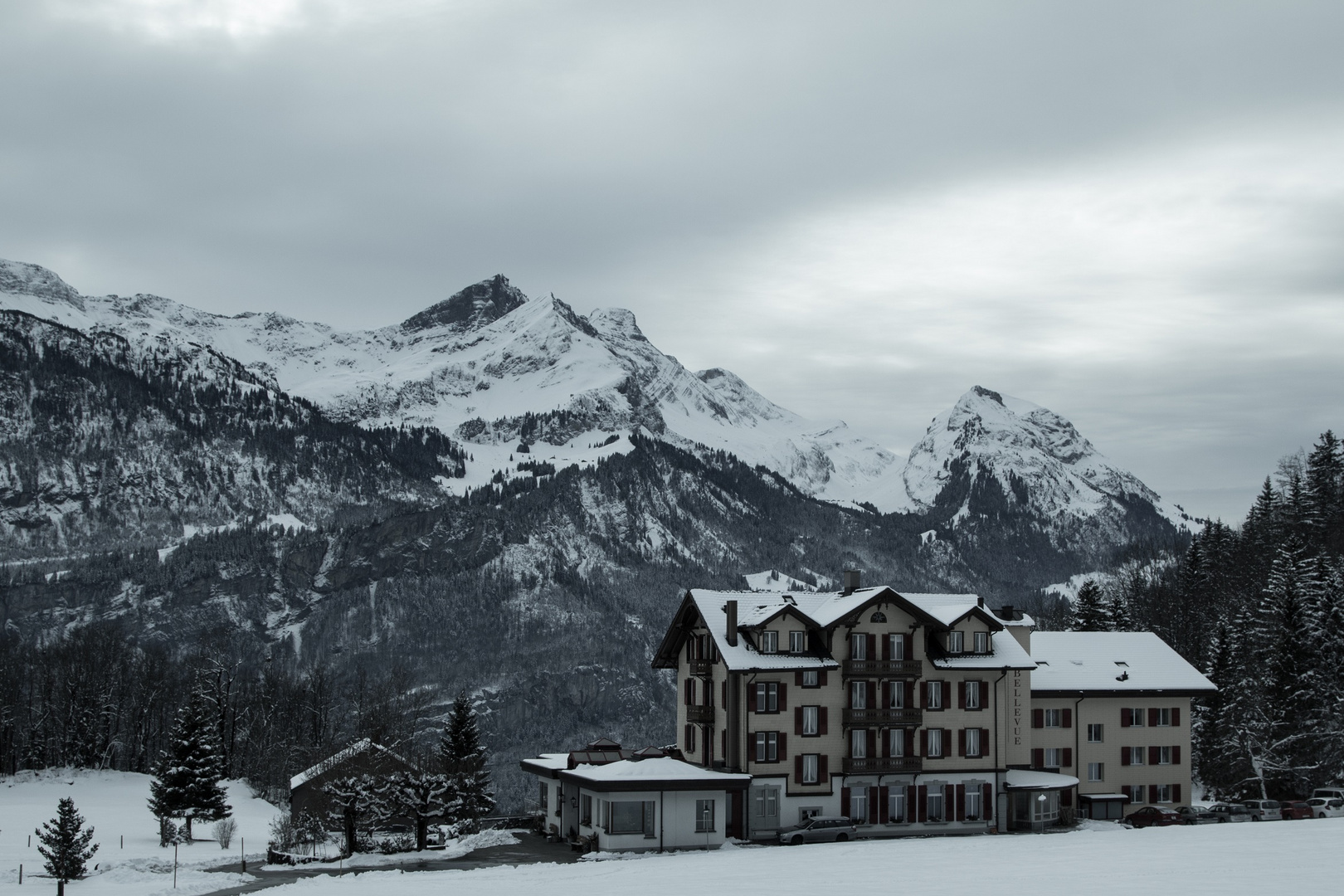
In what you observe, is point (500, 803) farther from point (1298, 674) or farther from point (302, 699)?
point (1298, 674)

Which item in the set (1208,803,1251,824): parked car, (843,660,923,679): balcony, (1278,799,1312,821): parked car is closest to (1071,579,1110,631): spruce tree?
(1208,803,1251,824): parked car

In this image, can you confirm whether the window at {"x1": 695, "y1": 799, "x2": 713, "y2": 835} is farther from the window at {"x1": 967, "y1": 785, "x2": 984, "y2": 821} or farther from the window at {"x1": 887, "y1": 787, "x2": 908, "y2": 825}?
the window at {"x1": 967, "y1": 785, "x2": 984, "y2": 821}

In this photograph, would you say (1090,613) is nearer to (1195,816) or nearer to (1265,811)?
(1195,816)

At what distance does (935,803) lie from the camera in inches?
2763

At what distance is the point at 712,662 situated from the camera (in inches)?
2785

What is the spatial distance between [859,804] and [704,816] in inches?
386

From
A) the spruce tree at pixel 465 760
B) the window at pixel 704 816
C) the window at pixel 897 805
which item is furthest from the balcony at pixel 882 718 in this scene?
the spruce tree at pixel 465 760

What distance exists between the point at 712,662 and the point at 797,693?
4.91 meters

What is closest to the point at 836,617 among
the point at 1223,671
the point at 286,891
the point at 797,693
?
the point at 797,693

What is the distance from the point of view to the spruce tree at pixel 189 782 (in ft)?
262

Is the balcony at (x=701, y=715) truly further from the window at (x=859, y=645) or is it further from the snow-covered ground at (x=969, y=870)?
the snow-covered ground at (x=969, y=870)

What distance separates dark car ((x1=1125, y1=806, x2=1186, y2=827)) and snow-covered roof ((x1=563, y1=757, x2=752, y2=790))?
22.8 m

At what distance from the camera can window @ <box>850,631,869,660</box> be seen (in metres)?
70.7

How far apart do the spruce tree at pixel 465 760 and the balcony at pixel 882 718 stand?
22.3m
